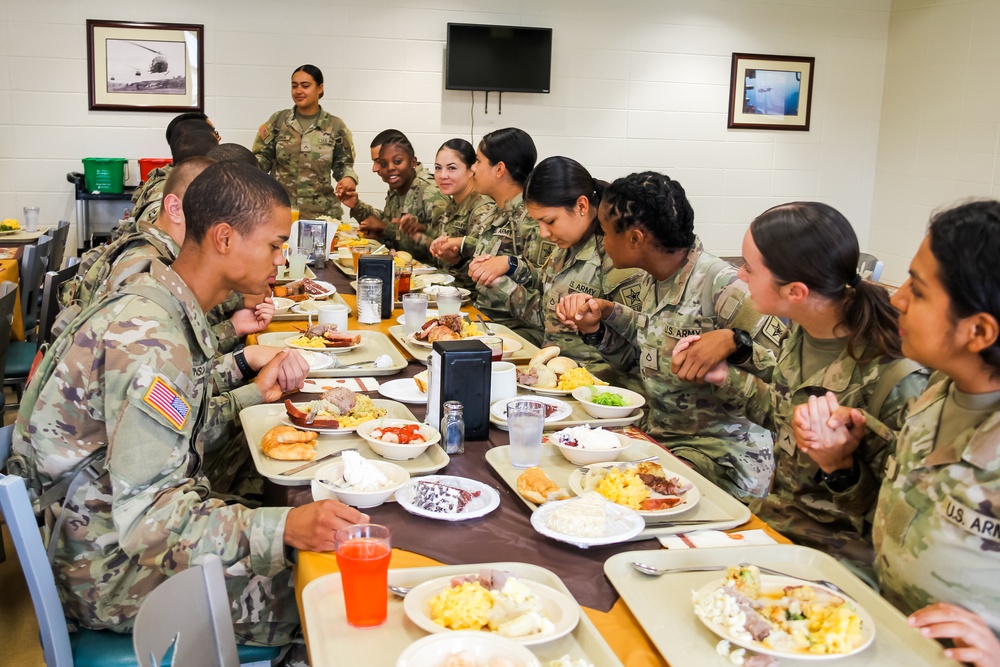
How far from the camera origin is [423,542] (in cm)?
161

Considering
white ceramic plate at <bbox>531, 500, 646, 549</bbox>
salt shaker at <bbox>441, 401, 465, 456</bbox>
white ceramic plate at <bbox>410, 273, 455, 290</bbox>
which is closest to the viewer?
white ceramic plate at <bbox>531, 500, 646, 549</bbox>

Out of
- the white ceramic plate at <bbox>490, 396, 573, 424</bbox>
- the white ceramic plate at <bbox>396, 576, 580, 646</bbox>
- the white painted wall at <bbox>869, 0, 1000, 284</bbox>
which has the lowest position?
the white ceramic plate at <bbox>396, 576, 580, 646</bbox>

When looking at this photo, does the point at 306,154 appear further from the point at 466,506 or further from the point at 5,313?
the point at 466,506

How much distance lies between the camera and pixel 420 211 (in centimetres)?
592

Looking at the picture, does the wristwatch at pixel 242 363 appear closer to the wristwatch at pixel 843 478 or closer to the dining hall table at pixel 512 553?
the dining hall table at pixel 512 553

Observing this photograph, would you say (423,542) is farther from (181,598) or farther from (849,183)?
(849,183)

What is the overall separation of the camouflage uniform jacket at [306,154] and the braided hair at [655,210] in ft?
15.2

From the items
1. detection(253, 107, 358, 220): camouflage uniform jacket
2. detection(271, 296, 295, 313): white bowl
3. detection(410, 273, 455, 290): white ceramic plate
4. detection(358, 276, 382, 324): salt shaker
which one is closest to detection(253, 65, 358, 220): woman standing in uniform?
detection(253, 107, 358, 220): camouflage uniform jacket

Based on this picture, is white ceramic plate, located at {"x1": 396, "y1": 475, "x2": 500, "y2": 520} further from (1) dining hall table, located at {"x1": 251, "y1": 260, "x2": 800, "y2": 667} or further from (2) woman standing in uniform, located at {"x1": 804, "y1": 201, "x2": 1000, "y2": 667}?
(2) woman standing in uniform, located at {"x1": 804, "y1": 201, "x2": 1000, "y2": 667}

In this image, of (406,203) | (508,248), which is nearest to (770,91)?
(406,203)

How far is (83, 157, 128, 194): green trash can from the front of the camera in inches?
275

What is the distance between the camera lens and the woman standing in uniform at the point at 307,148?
7.15 meters

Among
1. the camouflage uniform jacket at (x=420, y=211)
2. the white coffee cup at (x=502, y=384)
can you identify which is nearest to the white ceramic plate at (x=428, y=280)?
the camouflage uniform jacket at (x=420, y=211)

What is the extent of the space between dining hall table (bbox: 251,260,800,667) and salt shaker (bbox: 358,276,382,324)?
159 centimetres
